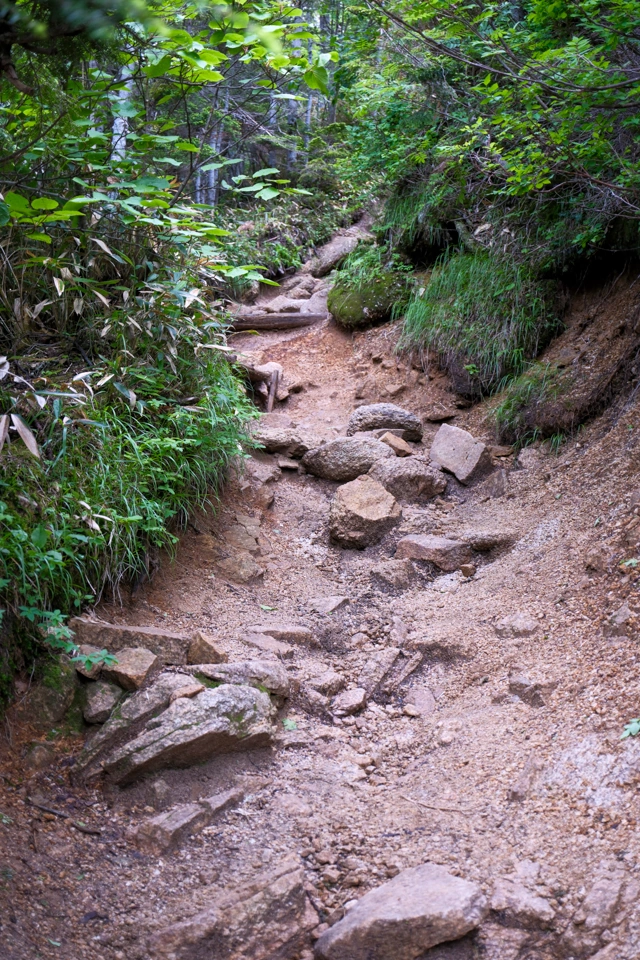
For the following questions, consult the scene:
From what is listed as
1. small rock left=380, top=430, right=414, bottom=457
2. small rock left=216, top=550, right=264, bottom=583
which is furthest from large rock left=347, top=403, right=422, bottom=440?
small rock left=216, top=550, right=264, bottom=583

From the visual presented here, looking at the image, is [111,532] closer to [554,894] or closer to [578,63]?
[554,894]

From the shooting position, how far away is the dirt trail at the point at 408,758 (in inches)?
90.3

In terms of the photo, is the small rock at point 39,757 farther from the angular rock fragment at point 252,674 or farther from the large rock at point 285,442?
the large rock at point 285,442

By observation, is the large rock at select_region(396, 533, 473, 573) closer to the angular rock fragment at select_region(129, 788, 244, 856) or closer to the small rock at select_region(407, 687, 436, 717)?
the small rock at select_region(407, 687, 436, 717)

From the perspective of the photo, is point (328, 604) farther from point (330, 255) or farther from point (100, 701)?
point (330, 255)

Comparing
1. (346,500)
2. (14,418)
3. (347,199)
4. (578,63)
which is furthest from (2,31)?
(347,199)

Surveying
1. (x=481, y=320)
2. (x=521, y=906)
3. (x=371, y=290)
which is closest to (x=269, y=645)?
(x=521, y=906)

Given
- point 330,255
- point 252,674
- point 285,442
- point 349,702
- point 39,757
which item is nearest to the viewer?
point 39,757

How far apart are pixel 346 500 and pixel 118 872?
117 inches

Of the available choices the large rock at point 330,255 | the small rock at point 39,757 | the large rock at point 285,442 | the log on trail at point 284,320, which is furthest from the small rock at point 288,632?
the large rock at point 330,255

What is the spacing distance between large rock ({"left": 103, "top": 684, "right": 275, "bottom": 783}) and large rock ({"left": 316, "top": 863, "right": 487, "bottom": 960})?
0.87 m

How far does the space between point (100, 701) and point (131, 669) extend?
17cm

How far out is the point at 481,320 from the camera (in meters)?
6.53

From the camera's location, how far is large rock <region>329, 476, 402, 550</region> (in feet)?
16.3
